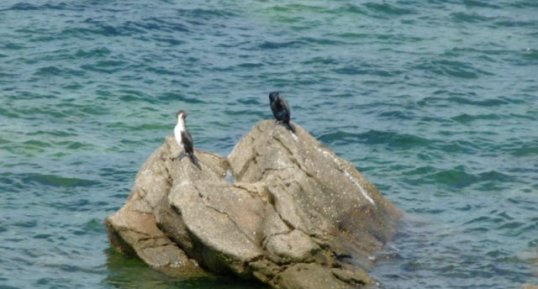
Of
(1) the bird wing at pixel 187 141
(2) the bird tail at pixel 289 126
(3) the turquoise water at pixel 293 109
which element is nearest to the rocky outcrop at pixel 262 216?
(2) the bird tail at pixel 289 126

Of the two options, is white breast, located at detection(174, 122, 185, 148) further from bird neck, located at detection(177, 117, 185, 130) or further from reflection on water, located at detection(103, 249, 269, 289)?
reflection on water, located at detection(103, 249, 269, 289)

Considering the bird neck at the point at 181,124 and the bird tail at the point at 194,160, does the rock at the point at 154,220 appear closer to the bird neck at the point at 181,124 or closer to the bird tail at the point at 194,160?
the bird tail at the point at 194,160

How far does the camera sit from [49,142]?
30.5 meters

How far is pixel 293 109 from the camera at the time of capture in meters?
34.1

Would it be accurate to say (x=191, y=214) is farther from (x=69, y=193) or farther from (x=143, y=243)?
(x=69, y=193)

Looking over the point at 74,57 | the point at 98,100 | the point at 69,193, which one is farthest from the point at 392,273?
the point at 74,57

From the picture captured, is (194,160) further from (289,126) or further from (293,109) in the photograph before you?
(293,109)

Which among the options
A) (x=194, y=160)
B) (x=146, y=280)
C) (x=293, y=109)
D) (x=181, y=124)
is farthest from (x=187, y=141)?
(x=293, y=109)

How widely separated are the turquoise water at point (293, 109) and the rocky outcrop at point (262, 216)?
523mm

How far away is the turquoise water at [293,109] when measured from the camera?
23.6 m

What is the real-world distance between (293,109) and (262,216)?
1283cm

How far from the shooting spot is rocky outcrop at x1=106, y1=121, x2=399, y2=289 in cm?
2073

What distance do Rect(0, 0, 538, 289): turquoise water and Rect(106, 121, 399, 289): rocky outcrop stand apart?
0.52 meters

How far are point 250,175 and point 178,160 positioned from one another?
4.46 feet
